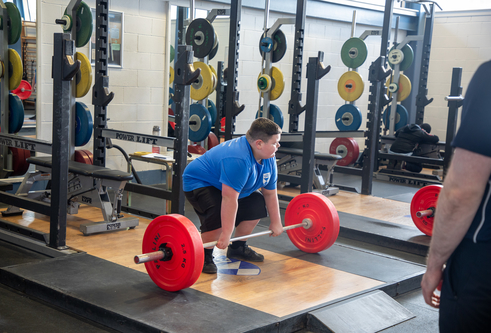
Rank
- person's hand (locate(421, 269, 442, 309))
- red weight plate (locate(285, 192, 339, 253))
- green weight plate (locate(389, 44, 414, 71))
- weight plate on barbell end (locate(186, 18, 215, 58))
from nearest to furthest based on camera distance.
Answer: person's hand (locate(421, 269, 442, 309)) < red weight plate (locate(285, 192, 339, 253)) < weight plate on barbell end (locate(186, 18, 215, 58)) < green weight plate (locate(389, 44, 414, 71))

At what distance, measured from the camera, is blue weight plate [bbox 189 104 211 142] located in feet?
16.0

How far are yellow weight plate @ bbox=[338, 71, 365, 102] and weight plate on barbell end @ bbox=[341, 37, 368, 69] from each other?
0.60ft

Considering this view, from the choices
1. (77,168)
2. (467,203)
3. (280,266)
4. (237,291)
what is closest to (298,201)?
(280,266)

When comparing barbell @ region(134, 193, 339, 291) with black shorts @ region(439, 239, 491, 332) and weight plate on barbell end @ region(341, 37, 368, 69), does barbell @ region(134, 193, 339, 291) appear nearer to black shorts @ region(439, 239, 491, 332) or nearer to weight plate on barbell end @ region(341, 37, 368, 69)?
black shorts @ region(439, 239, 491, 332)

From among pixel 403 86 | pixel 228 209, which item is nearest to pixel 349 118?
pixel 403 86

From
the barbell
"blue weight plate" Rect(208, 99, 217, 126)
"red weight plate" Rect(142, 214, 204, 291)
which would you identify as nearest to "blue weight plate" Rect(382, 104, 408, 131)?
"blue weight plate" Rect(208, 99, 217, 126)

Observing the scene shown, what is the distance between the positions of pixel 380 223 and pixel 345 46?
9.19 ft

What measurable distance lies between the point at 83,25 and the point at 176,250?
94.8 inches

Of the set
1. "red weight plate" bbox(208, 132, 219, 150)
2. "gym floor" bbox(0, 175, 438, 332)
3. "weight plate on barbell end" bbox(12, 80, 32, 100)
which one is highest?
"weight plate on barbell end" bbox(12, 80, 32, 100)

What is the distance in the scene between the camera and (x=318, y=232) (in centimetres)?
330

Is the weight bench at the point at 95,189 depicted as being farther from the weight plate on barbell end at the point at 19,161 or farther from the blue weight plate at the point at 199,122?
the blue weight plate at the point at 199,122

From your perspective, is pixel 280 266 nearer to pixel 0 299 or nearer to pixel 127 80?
pixel 0 299

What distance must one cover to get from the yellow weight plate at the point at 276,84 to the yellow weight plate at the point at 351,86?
1.31m

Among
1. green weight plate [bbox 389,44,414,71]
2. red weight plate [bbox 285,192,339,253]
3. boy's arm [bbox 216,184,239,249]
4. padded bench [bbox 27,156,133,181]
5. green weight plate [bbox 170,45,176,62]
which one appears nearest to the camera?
boy's arm [bbox 216,184,239,249]
